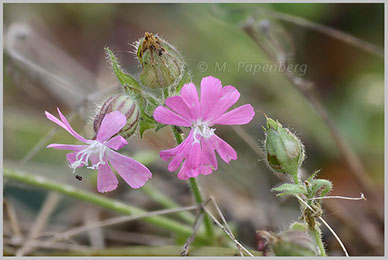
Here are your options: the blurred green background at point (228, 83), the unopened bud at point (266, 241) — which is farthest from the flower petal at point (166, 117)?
the blurred green background at point (228, 83)

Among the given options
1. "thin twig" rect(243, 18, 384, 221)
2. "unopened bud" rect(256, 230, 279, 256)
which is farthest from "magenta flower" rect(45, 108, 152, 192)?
"thin twig" rect(243, 18, 384, 221)

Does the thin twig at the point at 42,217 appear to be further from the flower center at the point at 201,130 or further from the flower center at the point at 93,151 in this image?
the flower center at the point at 201,130

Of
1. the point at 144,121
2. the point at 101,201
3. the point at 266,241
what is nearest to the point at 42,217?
the point at 101,201

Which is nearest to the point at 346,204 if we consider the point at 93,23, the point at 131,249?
the point at 131,249

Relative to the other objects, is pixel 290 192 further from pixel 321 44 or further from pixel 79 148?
pixel 321 44

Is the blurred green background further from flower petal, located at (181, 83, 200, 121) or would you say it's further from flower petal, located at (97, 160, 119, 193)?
flower petal, located at (181, 83, 200, 121)

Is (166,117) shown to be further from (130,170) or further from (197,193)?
(197,193)
